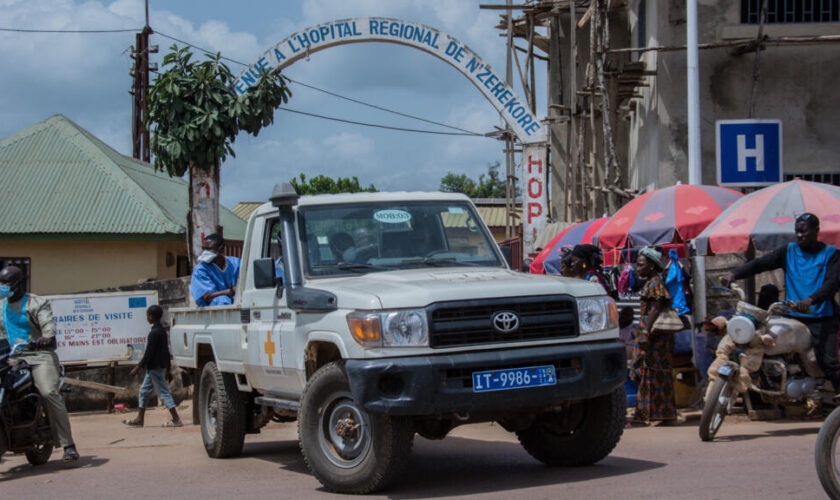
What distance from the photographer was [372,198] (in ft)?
26.6

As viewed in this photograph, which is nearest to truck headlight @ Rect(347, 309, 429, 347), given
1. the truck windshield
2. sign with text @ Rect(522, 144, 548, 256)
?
the truck windshield

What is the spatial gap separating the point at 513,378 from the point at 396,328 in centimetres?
82

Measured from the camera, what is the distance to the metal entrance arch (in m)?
17.1

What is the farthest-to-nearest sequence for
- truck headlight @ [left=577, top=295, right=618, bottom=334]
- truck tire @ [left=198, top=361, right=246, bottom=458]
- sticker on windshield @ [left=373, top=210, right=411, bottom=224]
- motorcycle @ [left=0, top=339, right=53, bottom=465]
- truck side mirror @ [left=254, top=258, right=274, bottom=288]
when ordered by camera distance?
1. truck tire @ [left=198, top=361, right=246, bottom=458]
2. motorcycle @ [left=0, top=339, right=53, bottom=465]
3. sticker on windshield @ [left=373, top=210, right=411, bottom=224]
4. truck side mirror @ [left=254, top=258, right=274, bottom=288]
5. truck headlight @ [left=577, top=295, right=618, bottom=334]

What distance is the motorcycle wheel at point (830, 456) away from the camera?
18.2 feet

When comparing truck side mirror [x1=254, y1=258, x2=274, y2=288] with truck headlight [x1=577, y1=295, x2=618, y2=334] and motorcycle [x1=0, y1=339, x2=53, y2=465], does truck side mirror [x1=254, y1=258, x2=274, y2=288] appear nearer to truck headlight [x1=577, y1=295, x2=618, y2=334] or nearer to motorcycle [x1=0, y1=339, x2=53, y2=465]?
truck headlight [x1=577, y1=295, x2=618, y2=334]

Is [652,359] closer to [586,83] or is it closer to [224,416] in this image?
[224,416]

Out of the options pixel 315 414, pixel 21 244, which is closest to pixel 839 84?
pixel 315 414

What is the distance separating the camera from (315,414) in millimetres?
6980

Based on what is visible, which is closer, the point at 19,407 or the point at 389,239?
the point at 389,239

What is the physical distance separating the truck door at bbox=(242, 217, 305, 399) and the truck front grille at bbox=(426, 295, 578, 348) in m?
1.38

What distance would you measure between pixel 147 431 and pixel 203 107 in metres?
5.04

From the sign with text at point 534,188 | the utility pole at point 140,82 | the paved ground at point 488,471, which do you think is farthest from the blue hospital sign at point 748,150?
the utility pole at point 140,82

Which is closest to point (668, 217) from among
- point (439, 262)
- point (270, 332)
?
point (439, 262)
